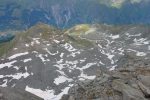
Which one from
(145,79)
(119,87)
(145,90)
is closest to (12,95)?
(119,87)

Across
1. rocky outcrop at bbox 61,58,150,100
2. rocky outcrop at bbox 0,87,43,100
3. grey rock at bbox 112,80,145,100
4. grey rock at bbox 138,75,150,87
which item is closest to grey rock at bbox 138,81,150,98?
rocky outcrop at bbox 61,58,150,100

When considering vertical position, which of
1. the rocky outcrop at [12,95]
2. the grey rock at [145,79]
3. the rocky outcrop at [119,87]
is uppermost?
the grey rock at [145,79]

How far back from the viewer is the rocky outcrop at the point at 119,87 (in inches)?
1802

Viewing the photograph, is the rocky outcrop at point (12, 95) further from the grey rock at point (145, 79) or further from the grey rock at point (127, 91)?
the grey rock at point (145, 79)

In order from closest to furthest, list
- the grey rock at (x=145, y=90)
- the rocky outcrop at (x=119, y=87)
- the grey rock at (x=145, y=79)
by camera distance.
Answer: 1. the grey rock at (x=145, y=90)
2. the rocky outcrop at (x=119, y=87)
3. the grey rock at (x=145, y=79)

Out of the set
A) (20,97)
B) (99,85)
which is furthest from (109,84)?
(20,97)

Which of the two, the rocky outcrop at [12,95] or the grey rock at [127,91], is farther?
the rocky outcrop at [12,95]

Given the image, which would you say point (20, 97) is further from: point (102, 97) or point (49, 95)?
point (49, 95)

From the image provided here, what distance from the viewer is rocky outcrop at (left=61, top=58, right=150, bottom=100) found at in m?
45.8

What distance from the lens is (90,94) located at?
49250mm

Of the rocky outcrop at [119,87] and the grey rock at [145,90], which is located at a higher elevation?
the grey rock at [145,90]

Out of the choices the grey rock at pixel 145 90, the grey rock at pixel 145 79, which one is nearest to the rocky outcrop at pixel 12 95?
the grey rock at pixel 145 79

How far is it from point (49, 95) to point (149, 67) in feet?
479

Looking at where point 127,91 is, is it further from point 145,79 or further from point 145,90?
point 145,79
